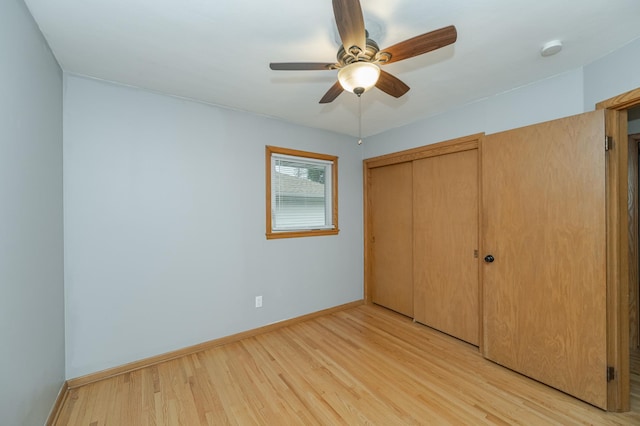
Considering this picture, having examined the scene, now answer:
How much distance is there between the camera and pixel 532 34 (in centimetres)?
158

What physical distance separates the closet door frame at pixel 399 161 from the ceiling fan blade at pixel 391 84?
→ 126cm

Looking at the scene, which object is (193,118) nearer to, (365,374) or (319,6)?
(319,6)

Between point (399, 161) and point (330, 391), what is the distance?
256cm

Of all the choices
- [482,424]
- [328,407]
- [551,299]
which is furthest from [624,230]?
[328,407]

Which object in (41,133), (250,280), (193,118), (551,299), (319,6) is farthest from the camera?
(250,280)

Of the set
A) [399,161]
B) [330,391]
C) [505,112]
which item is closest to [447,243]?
[399,161]

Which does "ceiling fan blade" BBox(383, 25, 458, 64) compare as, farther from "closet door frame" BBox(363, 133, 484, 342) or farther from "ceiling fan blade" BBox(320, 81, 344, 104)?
"closet door frame" BBox(363, 133, 484, 342)

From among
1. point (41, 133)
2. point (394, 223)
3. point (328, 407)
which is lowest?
point (328, 407)

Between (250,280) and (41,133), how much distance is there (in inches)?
77.1

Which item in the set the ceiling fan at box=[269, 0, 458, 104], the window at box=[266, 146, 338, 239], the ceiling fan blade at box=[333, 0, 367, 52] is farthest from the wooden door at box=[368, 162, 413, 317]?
the ceiling fan blade at box=[333, 0, 367, 52]

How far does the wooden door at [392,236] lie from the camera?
10.7ft

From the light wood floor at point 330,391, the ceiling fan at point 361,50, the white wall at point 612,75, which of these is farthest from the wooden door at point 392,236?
the ceiling fan at point 361,50

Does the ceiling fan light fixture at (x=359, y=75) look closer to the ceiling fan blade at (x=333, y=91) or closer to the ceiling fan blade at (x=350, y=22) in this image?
the ceiling fan blade at (x=350, y=22)

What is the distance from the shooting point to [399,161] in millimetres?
3262
